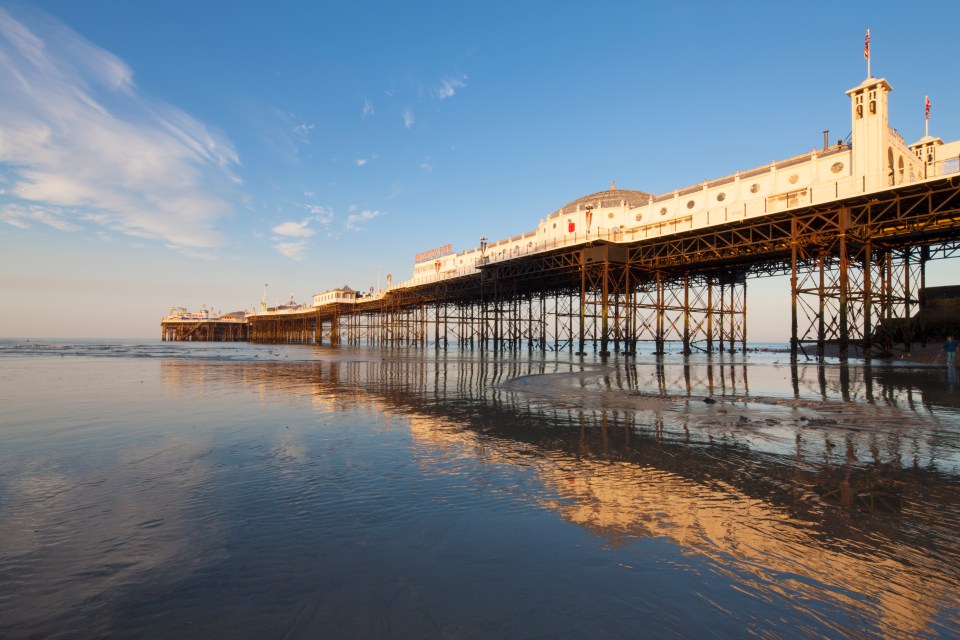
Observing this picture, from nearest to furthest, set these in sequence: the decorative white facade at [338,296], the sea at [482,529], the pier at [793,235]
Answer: the sea at [482,529] → the pier at [793,235] → the decorative white facade at [338,296]

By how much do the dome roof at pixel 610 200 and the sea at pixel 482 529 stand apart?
4220 cm

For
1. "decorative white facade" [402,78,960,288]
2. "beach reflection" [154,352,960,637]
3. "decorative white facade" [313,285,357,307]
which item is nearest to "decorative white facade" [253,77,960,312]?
"decorative white facade" [402,78,960,288]

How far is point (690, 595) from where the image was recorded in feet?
10.2

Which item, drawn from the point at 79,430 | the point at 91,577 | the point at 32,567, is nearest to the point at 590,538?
the point at 91,577

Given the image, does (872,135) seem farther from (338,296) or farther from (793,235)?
(338,296)

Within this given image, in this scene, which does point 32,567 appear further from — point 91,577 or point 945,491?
point 945,491

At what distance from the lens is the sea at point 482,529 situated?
9.42ft

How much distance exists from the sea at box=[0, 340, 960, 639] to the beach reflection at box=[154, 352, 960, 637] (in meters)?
0.03

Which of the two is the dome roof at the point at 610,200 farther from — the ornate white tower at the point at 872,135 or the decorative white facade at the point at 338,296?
the decorative white facade at the point at 338,296

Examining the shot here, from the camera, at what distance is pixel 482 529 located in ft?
13.6

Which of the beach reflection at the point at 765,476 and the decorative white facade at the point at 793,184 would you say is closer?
the beach reflection at the point at 765,476

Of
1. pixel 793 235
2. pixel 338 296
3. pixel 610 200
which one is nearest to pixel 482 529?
pixel 793 235

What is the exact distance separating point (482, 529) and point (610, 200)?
161 feet

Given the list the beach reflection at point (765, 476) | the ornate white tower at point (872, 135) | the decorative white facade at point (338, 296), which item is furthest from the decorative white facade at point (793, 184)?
the decorative white facade at point (338, 296)
